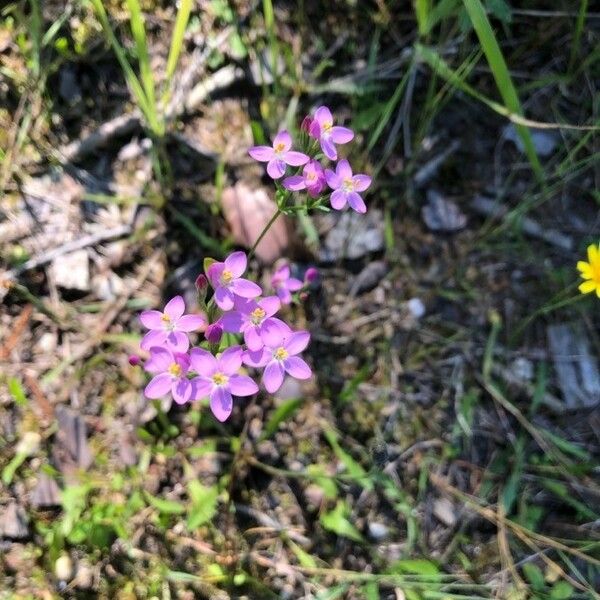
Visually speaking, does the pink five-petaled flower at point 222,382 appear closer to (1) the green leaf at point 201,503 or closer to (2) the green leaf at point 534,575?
(1) the green leaf at point 201,503

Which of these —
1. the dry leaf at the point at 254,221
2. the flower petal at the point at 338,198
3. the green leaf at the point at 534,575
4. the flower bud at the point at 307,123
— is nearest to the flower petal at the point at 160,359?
the flower petal at the point at 338,198

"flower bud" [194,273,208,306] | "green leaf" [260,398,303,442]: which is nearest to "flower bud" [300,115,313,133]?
"flower bud" [194,273,208,306]

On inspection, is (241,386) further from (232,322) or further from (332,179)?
(332,179)

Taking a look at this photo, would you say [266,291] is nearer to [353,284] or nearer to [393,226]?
[353,284]

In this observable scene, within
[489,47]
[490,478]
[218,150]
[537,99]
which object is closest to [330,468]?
[490,478]

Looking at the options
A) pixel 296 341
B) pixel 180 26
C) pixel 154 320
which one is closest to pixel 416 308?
pixel 296 341

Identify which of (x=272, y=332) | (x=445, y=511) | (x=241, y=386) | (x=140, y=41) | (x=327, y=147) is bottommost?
(x=445, y=511)
